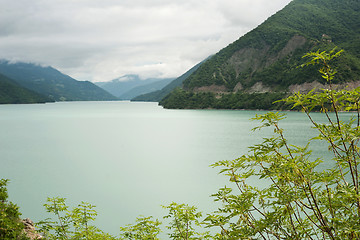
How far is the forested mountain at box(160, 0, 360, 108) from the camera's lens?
101 metres

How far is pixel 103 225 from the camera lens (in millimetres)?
11688

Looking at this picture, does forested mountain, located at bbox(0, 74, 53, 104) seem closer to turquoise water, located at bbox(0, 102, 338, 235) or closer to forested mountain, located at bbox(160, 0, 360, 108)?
forested mountain, located at bbox(160, 0, 360, 108)

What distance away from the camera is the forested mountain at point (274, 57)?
101 metres

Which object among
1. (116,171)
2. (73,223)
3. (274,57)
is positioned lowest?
(116,171)

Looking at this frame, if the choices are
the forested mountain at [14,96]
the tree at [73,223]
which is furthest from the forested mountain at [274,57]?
the forested mountain at [14,96]

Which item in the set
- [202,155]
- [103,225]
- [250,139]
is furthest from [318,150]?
[103,225]

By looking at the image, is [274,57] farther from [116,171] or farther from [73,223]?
[73,223]

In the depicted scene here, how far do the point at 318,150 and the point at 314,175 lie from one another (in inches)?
1040

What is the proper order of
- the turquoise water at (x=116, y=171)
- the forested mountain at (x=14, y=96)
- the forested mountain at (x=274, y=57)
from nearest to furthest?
the turquoise water at (x=116, y=171)
the forested mountain at (x=274, y=57)
the forested mountain at (x=14, y=96)

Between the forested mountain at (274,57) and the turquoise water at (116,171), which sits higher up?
the forested mountain at (274,57)

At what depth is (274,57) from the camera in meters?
124

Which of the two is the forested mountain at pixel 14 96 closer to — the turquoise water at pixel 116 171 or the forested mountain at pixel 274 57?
the forested mountain at pixel 274 57

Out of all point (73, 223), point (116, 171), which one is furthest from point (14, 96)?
point (73, 223)

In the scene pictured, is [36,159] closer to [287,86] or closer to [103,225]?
[103,225]
